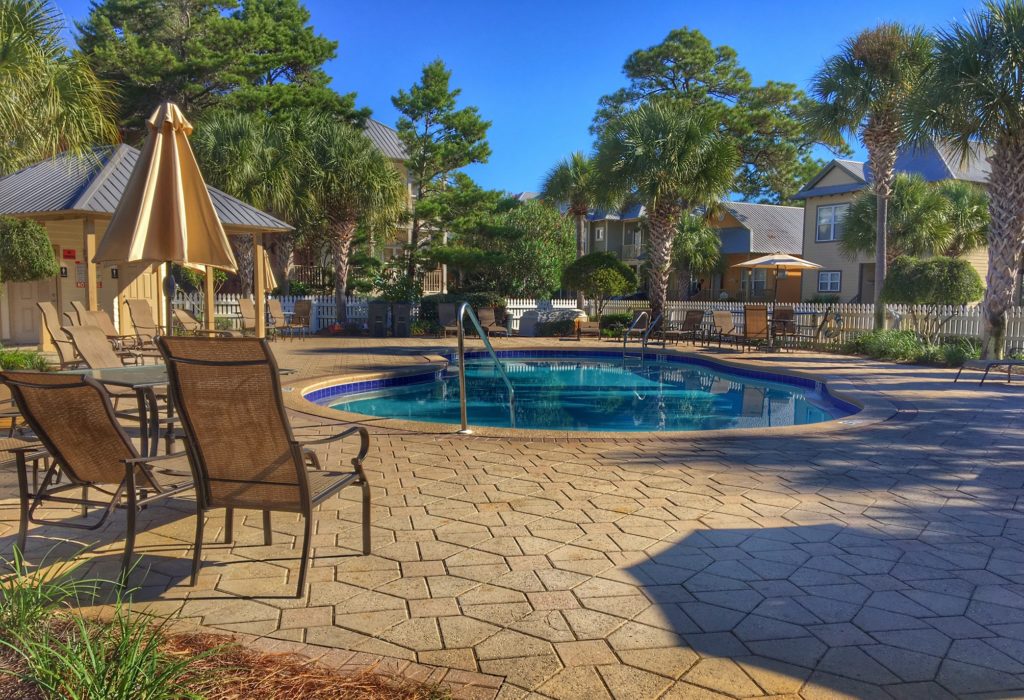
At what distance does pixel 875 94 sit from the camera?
1520cm

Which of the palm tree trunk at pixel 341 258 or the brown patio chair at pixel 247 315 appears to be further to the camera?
the palm tree trunk at pixel 341 258

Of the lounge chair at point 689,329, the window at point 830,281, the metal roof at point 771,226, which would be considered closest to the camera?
the lounge chair at point 689,329

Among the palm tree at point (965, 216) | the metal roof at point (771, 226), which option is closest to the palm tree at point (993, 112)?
the palm tree at point (965, 216)

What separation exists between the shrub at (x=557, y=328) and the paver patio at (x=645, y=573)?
15184 mm

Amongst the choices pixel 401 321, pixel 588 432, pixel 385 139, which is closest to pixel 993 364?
pixel 588 432

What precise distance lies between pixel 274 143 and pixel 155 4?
11.9m

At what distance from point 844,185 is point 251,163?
73.8 feet

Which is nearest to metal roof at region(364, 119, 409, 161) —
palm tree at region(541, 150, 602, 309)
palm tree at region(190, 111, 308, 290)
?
palm tree at region(541, 150, 602, 309)

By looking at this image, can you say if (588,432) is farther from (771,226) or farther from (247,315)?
(771,226)

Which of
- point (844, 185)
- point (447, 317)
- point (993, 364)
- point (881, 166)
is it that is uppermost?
point (844, 185)

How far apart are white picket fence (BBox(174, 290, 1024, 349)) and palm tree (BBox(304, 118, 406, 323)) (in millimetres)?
790

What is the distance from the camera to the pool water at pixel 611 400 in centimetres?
891

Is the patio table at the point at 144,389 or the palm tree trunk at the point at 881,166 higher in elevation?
the palm tree trunk at the point at 881,166

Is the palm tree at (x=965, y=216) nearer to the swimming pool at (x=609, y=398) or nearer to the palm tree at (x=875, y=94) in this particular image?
the palm tree at (x=875, y=94)
